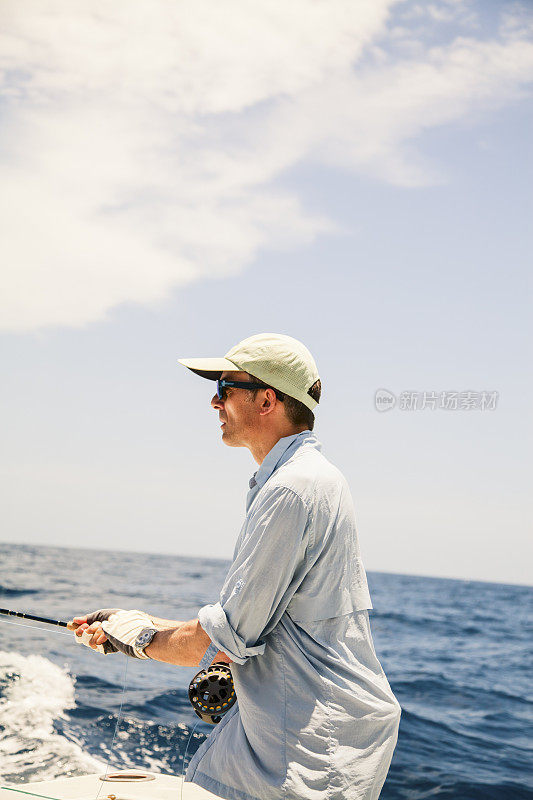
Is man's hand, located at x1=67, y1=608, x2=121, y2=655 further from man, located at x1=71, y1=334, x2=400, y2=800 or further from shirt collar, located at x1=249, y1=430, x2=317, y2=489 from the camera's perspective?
shirt collar, located at x1=249, y1=430, x2=317, y2=489

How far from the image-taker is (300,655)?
1681 millimetres

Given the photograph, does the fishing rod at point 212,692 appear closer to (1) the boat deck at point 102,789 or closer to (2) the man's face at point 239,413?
(1) the boat deck at point 102,789

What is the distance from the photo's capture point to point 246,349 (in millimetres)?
1947

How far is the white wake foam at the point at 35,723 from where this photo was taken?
6.90ft

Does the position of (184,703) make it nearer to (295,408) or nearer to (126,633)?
(126,633)

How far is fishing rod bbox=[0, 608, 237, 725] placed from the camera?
1973 millimetres

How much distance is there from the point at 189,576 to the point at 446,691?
26302 millimetres

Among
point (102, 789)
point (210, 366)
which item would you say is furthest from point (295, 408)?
point (102, 789)

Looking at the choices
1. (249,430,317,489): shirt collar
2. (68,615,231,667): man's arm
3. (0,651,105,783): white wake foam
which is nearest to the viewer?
(68,615,231,667): man's arm

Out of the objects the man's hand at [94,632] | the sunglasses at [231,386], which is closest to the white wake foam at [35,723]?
the man's hand at [94,632]

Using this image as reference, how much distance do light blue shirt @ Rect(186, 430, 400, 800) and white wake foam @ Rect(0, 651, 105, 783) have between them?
54cm

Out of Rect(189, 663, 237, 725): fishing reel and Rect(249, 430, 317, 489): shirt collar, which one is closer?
Rect(249, 430, 317, 489): shirt collar

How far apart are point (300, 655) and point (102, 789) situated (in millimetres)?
759

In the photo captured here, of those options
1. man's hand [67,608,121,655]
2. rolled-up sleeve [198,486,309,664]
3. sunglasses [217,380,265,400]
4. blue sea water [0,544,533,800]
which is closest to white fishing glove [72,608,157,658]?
man's hand [67,608,121,655]
